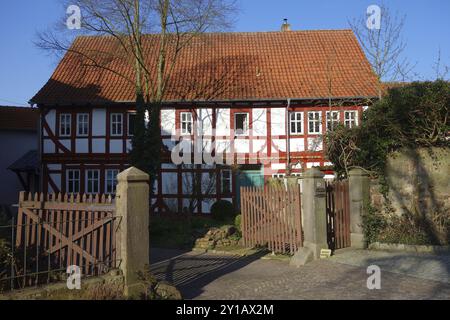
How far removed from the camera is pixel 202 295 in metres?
7.54

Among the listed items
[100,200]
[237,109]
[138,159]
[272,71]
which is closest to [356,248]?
[100,200]

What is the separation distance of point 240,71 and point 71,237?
17742mm

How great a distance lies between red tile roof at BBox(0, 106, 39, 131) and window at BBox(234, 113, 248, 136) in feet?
54.6

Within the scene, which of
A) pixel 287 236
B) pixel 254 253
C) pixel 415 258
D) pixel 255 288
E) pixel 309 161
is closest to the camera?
pixel 255 288

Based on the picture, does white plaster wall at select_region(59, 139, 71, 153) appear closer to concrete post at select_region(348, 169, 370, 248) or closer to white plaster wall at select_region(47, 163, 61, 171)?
white plaster wall at select_region(47, 163, 61, 171)

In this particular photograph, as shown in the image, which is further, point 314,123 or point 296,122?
point 296,122

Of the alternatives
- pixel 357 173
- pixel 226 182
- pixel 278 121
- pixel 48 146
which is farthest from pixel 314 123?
pixel 48 146

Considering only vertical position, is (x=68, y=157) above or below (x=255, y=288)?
above

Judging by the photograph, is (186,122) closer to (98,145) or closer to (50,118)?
A: (98,145)

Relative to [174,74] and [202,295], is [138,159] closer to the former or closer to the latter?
[174,74]

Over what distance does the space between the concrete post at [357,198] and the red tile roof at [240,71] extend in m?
10.3

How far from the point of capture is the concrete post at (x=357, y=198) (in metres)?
11.5

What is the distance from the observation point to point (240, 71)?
2350cm

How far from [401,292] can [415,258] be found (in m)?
2.85
